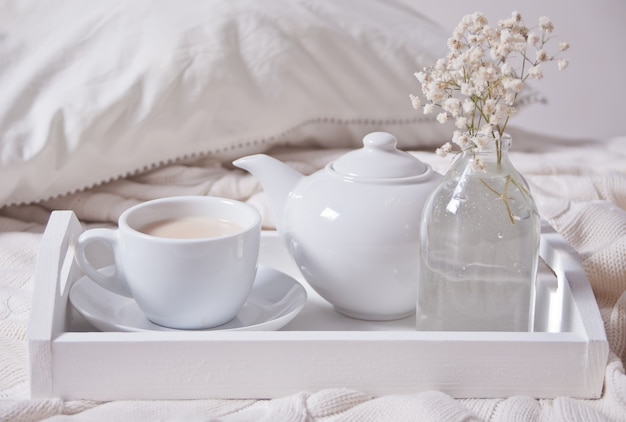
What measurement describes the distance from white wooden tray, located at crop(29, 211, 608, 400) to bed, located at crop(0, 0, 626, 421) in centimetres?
23

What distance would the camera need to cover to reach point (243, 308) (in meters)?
0.67

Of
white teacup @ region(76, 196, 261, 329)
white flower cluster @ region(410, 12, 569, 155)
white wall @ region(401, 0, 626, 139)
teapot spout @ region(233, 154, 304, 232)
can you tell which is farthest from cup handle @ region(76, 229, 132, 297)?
white wall @ region(401, 0, 626, 139)

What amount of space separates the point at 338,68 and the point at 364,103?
2.5 inches

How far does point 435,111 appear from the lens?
125 centimetres

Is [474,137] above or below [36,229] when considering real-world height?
above

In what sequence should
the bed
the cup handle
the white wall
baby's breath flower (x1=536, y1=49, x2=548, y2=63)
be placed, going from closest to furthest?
1. baby's breath flower (x1=536, y1=49, x2=548, y2=63)
2. the cup handle
3. the bed
4. the white wall

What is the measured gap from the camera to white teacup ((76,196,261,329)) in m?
0.59

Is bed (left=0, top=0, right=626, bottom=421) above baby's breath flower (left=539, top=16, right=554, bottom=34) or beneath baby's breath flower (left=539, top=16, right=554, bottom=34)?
beneath

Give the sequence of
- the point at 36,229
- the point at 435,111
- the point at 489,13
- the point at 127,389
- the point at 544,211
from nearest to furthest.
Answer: the point at 127,389 → the point at 544,211 → the point at 36,229 → the point at 435,111 → the point at 489,13

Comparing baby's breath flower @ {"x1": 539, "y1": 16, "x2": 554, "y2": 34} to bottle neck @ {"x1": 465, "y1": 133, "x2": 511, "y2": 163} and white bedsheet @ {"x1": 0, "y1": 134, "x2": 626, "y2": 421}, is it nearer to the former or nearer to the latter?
bottle neck @ {"x1": 465, "y1": 133, "x2": 511, "y2": 163}

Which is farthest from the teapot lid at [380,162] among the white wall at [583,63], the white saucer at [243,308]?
the white wall at [583,63]

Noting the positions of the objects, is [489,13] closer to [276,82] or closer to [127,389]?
[276,82]

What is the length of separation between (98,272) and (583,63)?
195cm

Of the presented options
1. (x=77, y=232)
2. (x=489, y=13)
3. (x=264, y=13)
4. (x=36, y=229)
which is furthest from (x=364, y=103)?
(x=489, y=13)
